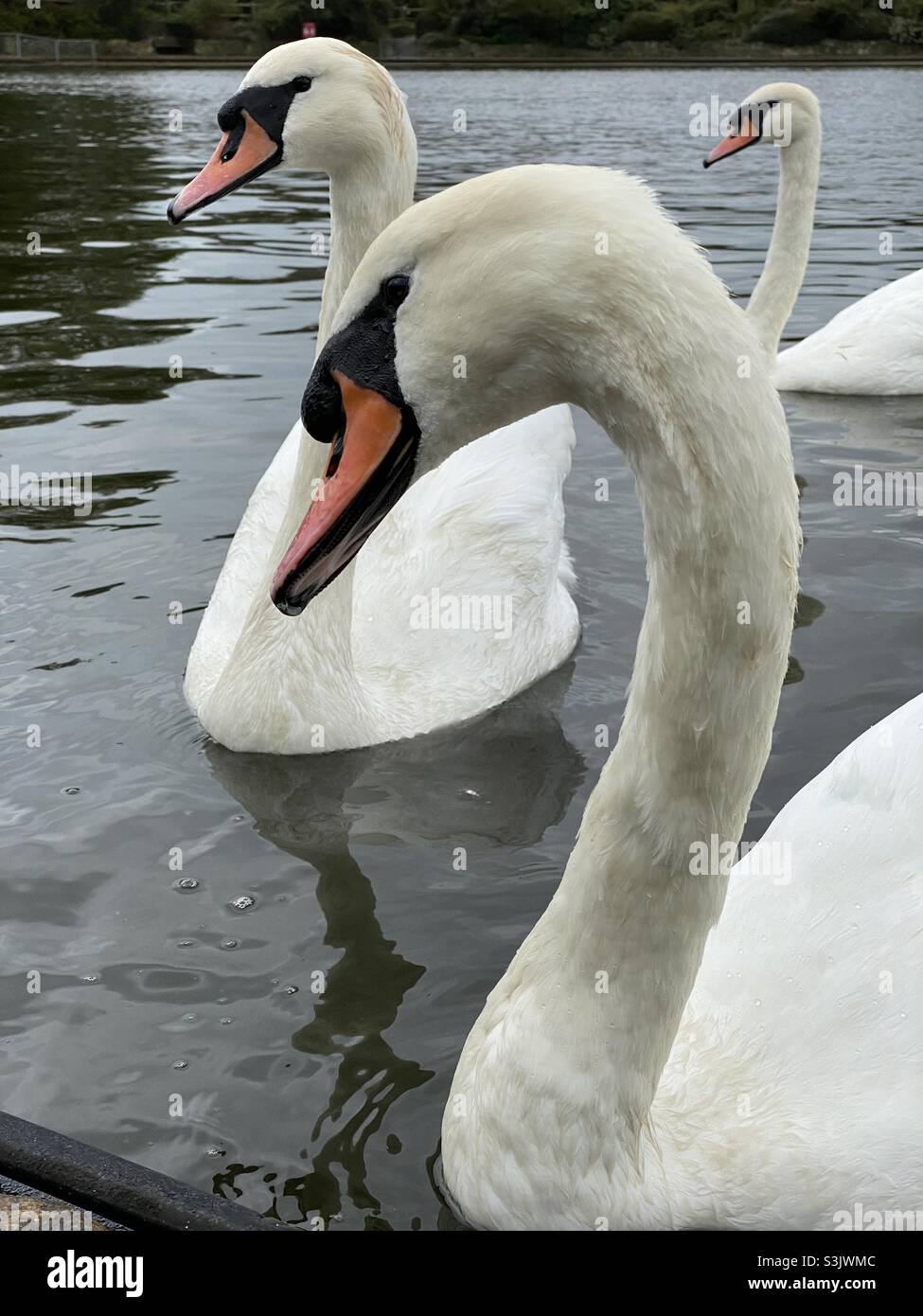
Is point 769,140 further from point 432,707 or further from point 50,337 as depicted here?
point 432,707

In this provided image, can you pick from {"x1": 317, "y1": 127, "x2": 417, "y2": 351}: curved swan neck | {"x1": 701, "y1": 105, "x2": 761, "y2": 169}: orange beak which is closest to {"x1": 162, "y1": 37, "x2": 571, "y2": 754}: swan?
{"x1": 317, "y1": 127, "x2": 417, "y2": 351}: curved swan neck

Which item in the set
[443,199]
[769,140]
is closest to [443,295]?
[443,199]

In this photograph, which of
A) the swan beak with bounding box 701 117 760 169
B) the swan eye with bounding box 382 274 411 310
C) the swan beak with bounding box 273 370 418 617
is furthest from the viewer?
the swan beak with bounding box 701 117 760 169

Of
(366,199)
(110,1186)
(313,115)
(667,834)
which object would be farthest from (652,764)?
(313,115)

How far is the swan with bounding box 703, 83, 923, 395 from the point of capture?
9.35 m

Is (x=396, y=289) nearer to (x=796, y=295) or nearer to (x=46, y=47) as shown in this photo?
(x=796, y=295)

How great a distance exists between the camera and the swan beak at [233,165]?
5586 millimetres

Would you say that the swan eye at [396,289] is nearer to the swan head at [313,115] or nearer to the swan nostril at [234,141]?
the swan head at [313,115]

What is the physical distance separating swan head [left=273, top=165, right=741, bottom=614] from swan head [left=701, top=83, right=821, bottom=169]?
724 cm

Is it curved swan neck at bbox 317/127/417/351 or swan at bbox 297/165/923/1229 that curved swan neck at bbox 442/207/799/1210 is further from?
curved swan neck at bbox 317/127/417/351

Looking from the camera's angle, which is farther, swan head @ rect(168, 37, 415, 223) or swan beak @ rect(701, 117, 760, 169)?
swan beak @ rect(701, 117, 760, 169)

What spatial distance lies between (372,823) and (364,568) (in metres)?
1.23

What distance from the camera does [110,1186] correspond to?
2.90m

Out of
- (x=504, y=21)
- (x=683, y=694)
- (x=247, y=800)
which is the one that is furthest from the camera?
(x=504, y=21)
